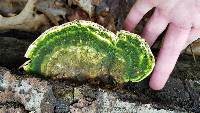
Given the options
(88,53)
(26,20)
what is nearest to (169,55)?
(88,53)

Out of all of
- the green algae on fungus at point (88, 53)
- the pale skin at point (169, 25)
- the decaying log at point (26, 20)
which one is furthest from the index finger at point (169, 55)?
the decaying log at point (26, 20)

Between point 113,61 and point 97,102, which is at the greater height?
point 113,61

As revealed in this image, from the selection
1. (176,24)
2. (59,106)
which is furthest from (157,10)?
(59,106)

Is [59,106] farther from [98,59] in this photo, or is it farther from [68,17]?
[68,17]

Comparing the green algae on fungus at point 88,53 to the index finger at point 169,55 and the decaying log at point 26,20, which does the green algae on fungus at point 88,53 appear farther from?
the decaying log at point 26,20

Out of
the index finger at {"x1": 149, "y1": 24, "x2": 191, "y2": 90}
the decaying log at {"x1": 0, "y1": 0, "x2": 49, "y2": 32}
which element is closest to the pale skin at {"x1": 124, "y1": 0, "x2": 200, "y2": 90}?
the index finger at {"x1": 149, "y1": 24, "x2": 191, "y2": 90}

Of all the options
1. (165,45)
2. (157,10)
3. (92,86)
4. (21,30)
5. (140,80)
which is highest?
(157,10)

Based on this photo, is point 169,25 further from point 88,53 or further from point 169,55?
point 88,53
